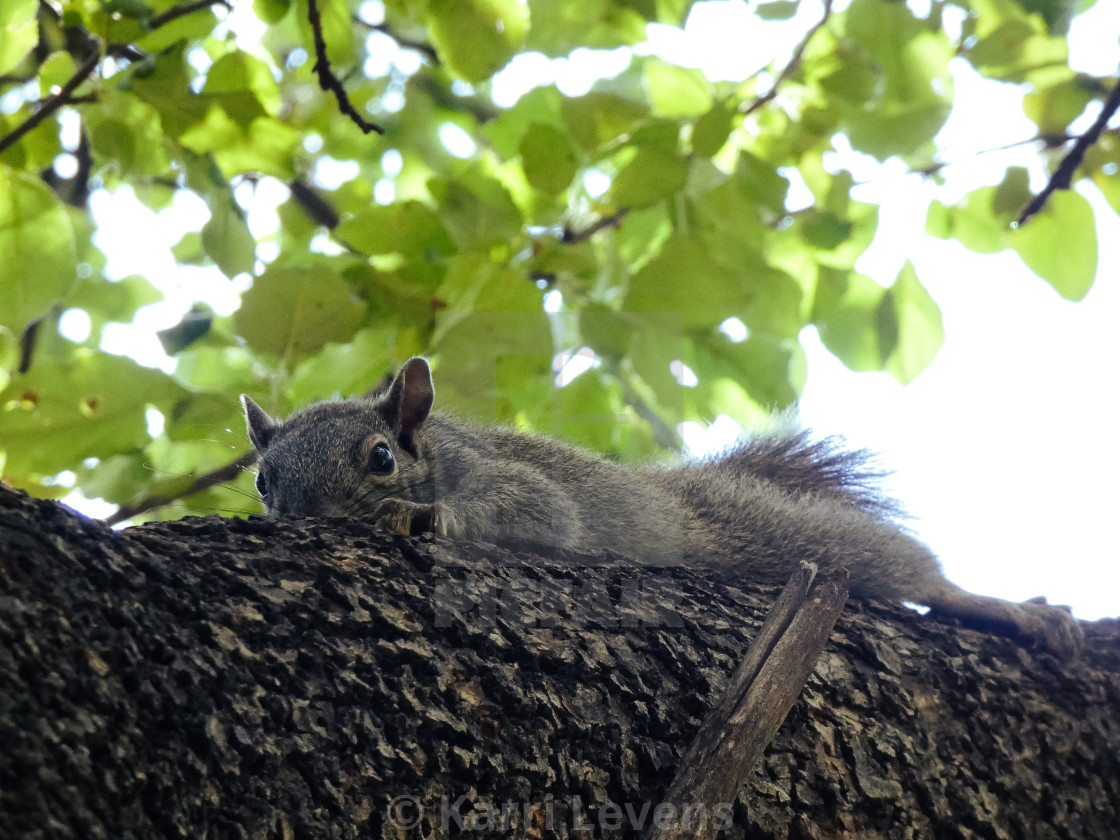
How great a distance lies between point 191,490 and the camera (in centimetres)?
319

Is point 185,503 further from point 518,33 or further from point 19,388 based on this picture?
point 518,33

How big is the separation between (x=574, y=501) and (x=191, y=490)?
143cm

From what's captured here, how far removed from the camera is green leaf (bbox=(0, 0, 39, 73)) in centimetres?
268

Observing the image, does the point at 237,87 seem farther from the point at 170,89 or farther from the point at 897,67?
the point at 897,67

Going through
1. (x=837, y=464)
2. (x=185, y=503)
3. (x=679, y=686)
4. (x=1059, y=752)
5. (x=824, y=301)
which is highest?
(x=824, y=301)

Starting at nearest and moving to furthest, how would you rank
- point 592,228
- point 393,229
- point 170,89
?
point 170,89 < point 393,229 < point 592,228

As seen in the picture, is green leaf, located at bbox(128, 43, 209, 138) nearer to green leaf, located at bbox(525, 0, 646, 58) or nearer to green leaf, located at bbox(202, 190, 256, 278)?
green leaf, located at bbox(202, 190, 256, 278)

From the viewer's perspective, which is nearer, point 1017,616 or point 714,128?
point 1017,616

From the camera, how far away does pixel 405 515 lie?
223 centimetres

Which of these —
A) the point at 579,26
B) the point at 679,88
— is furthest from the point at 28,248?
the point at 679,88

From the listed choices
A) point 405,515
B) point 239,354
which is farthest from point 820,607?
point 239,354

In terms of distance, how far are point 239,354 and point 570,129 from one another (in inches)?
70.5

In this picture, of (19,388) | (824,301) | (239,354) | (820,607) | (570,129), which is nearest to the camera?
(820,607)

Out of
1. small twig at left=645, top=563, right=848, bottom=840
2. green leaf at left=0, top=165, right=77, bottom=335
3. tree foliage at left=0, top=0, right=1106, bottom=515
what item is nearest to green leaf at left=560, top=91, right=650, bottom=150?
tree foliage at left=0, top=0, right=1106, bottom=515
